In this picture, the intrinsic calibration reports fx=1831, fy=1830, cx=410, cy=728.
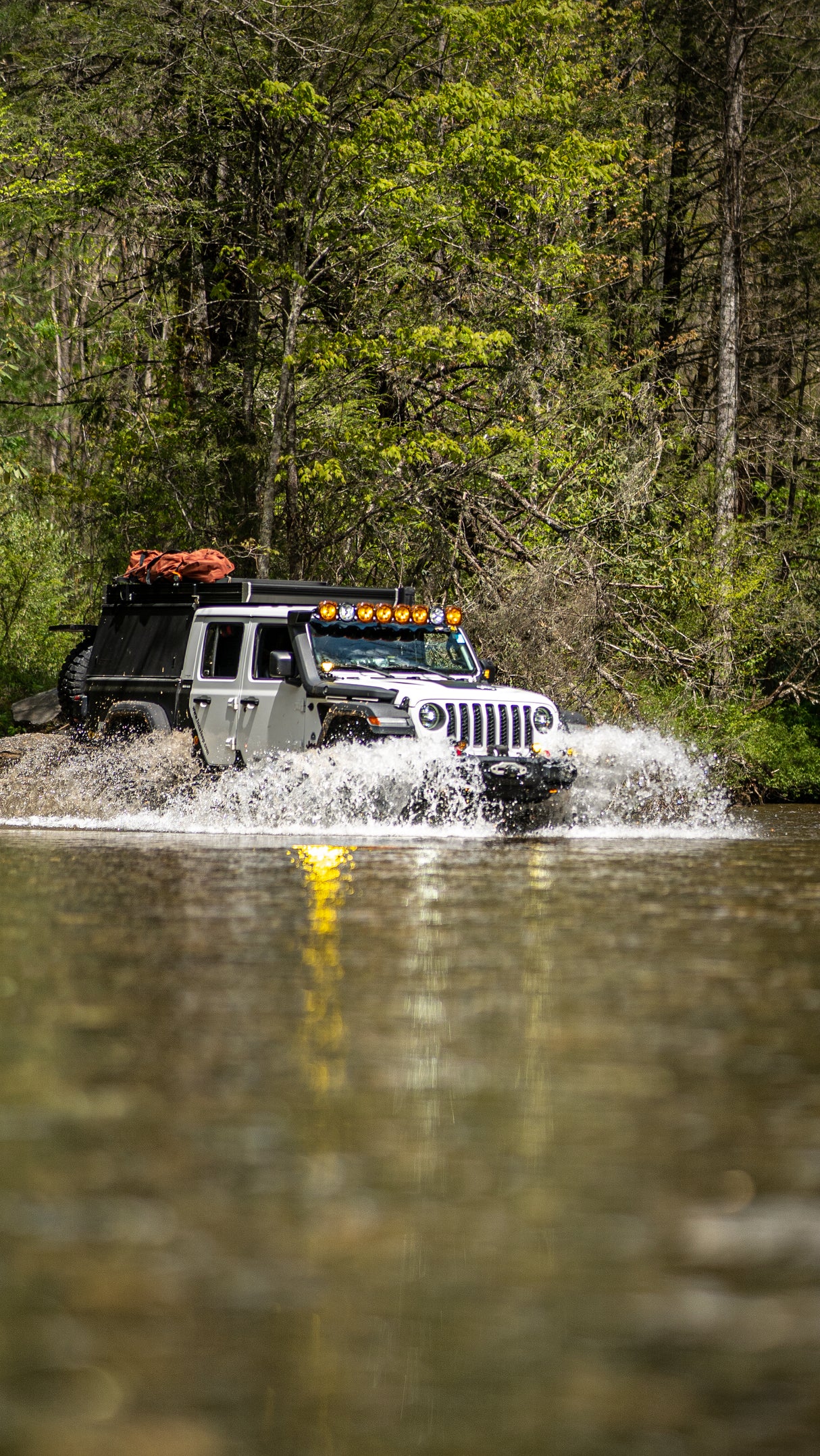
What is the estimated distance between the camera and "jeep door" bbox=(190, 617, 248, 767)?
16156mm

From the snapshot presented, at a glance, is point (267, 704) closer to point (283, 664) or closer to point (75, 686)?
point (283, 664)

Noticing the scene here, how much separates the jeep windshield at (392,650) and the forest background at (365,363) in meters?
6.91

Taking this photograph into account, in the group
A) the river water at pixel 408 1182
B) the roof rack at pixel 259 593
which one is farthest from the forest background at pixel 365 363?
the river water at pixel 408 1182

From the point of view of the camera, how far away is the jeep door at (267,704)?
609 inches

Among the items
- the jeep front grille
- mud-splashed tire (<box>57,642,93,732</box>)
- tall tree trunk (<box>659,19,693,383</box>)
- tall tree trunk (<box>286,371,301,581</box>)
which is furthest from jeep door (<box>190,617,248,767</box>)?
tall tree trunk (<box>659,19,693,383</box>)

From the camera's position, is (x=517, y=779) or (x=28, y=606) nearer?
(x=517, y=779)

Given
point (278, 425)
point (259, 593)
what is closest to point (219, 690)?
point (259, 593)

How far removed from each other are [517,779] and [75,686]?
17.0 feet

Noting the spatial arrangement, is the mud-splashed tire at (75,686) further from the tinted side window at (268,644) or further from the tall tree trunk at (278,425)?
the tall tree trunk at (278,425)

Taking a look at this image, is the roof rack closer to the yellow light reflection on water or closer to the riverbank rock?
the yellow light reflection on water

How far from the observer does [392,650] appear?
16.3 meters

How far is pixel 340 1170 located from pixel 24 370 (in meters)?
21.3

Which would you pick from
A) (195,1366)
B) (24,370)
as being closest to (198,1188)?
(195,1366)

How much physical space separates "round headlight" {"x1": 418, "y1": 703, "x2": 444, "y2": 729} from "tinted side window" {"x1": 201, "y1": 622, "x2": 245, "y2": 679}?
89.4 inches
